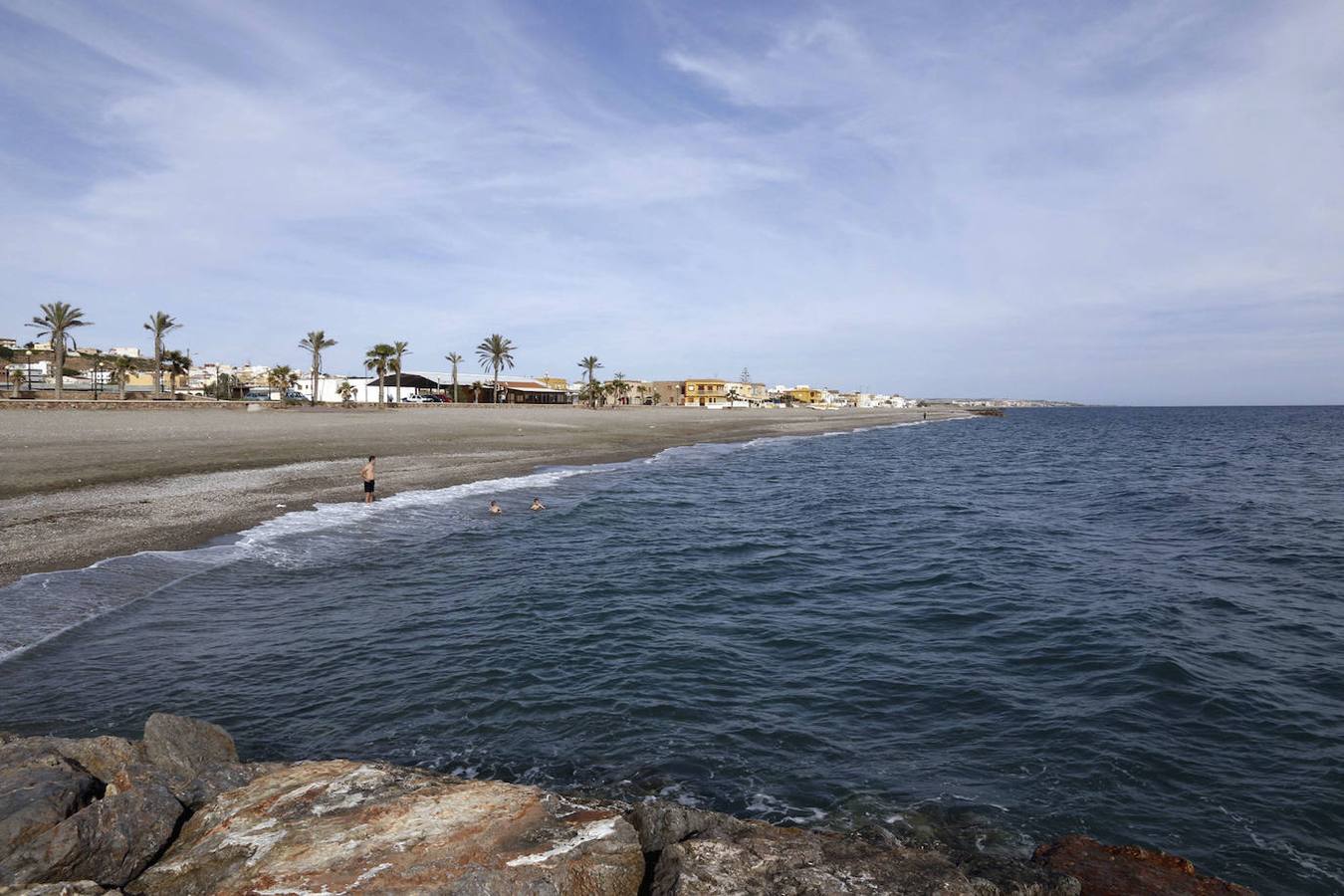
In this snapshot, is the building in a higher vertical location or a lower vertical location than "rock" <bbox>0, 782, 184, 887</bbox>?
higher

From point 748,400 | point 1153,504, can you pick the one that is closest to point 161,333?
point 1153,504

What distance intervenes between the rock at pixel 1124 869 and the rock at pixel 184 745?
27.1 ft

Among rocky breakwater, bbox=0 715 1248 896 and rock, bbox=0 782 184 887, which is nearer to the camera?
rocky breakwater, bbox=0 715 1248 896

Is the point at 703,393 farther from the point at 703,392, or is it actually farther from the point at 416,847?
the point at 416,847

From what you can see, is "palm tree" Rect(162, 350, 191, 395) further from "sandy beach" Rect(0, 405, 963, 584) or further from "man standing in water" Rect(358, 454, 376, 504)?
"man standing in water" Rect(358, 454, 376, 504)

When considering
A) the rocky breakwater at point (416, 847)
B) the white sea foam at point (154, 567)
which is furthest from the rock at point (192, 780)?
the white sea foam at point (154, 567)

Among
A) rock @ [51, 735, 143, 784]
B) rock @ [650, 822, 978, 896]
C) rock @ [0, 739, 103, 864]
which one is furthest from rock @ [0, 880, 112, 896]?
rock @ [650, 822, 978, 896]

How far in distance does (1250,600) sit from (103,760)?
2065cm

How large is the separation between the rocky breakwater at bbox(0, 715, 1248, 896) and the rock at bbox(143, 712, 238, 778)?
42cm

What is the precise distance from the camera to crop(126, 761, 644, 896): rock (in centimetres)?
515

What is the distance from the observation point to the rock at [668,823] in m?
6.07

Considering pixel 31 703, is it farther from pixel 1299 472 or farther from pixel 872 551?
pixel 1299 472

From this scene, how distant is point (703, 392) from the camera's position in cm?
17462

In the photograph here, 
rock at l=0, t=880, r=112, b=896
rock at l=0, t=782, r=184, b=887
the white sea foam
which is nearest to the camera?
rock at l=0, t=880, r=112, b=896
